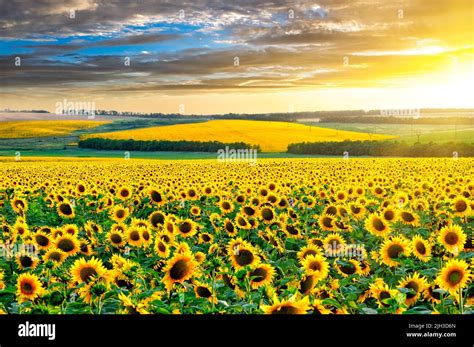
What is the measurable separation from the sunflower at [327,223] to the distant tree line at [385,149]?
948 cm

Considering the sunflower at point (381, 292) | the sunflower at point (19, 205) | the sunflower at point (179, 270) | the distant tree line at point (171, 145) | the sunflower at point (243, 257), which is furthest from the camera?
the distant tree line at point (171, 145)

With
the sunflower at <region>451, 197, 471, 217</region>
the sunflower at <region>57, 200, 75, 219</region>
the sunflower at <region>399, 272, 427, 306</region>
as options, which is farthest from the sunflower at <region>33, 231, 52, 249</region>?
the sunflower at <region>451, 197, 471, 217</region>

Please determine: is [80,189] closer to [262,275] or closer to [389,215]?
[389,215]

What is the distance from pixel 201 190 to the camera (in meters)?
9.27

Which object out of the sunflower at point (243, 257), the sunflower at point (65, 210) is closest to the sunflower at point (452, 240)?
the sunflower at point (243, 257)

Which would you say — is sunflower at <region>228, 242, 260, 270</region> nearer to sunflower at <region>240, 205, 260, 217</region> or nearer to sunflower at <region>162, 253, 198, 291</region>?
sunflower at <region>162, 253, 198, 291</region>

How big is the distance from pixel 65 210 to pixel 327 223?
132 inches

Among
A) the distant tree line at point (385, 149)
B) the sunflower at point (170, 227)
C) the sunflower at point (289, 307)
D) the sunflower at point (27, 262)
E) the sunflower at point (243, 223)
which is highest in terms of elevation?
the distant tree line at point (385, 149)

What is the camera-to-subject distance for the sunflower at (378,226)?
6125mm

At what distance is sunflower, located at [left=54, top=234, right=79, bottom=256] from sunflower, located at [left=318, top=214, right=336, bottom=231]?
246cm

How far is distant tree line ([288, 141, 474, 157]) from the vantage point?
17.0 meters

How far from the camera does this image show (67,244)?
18.0 ft
